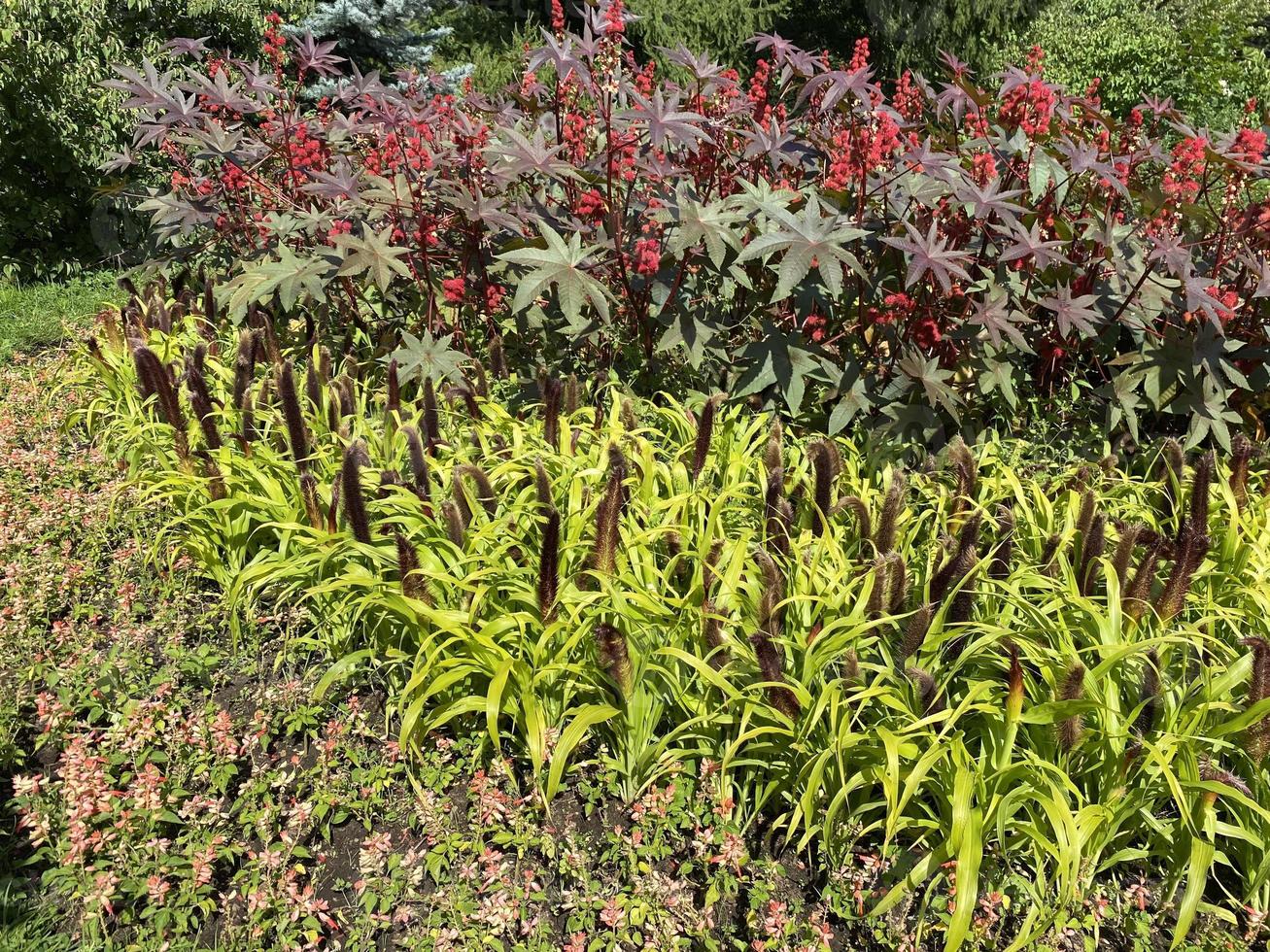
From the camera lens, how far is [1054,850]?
6.41 ft

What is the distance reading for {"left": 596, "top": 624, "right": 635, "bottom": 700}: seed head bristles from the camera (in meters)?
2.19

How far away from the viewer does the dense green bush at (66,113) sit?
698cm

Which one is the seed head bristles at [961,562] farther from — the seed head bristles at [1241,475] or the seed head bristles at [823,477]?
the seed head bristles at [1241,475]

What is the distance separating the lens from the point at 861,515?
251 centimetres

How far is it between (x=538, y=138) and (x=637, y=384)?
3.29 ft

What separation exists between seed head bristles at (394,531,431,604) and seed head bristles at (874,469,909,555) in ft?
3.85

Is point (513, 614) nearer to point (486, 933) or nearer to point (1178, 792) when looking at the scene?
point (486, 933)

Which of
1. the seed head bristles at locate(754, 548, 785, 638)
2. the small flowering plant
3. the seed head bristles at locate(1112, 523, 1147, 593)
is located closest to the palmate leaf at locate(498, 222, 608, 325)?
the small flowering plant

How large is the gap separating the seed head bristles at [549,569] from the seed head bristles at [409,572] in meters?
0.30

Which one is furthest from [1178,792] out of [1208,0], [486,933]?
[1208,0]

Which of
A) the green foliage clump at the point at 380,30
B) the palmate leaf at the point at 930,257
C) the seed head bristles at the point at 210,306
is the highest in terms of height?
the palmate leaf at the point at 930,257

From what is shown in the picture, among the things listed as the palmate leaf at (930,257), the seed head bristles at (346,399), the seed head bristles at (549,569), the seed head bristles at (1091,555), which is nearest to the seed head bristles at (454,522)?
the seed head bristles at (549,569)

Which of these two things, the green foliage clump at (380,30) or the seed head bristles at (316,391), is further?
the green foliage clump at (380,30)

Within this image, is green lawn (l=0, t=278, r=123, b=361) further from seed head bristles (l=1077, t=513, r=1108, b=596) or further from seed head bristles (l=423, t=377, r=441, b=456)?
seed head bristles (l=1077, t=513, r=1108, b=596)
